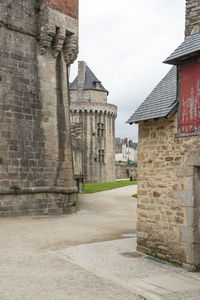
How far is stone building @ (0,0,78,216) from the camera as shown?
45.0 ft

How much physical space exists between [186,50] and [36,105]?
8699 millimetres

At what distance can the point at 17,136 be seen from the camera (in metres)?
13.9

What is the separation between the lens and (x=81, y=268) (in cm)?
674

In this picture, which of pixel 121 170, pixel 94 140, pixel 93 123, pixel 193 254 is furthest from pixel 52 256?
pixel 121 170

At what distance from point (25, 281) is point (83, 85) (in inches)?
1513

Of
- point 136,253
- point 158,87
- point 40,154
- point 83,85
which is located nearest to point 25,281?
point 136,253

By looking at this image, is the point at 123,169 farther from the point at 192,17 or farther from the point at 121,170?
the point at 192,17

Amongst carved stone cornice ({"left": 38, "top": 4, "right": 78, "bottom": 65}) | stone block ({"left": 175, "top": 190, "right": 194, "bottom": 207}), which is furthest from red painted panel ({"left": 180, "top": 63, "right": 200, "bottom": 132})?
carved stone cornice ({"left": 38, "top": 4, "right": 78, "bottom": 65})

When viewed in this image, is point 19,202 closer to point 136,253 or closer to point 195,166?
point 136,253

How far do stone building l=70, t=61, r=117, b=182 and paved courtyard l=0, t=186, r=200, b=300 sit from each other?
30043mm

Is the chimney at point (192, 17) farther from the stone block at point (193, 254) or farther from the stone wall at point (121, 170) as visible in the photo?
the stone wall at point (121, 170)

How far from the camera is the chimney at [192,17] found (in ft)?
27.5

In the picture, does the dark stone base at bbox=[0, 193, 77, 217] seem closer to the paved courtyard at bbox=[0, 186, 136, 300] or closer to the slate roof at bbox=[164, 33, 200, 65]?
the paved courtyard at bbox=[0, 186, 136, 300]

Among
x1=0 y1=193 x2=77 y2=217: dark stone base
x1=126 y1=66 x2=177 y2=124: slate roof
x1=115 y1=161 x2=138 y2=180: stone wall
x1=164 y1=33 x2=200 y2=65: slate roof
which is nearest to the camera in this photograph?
x1=164 y1=33 x2=200 y2=65: slate roof
